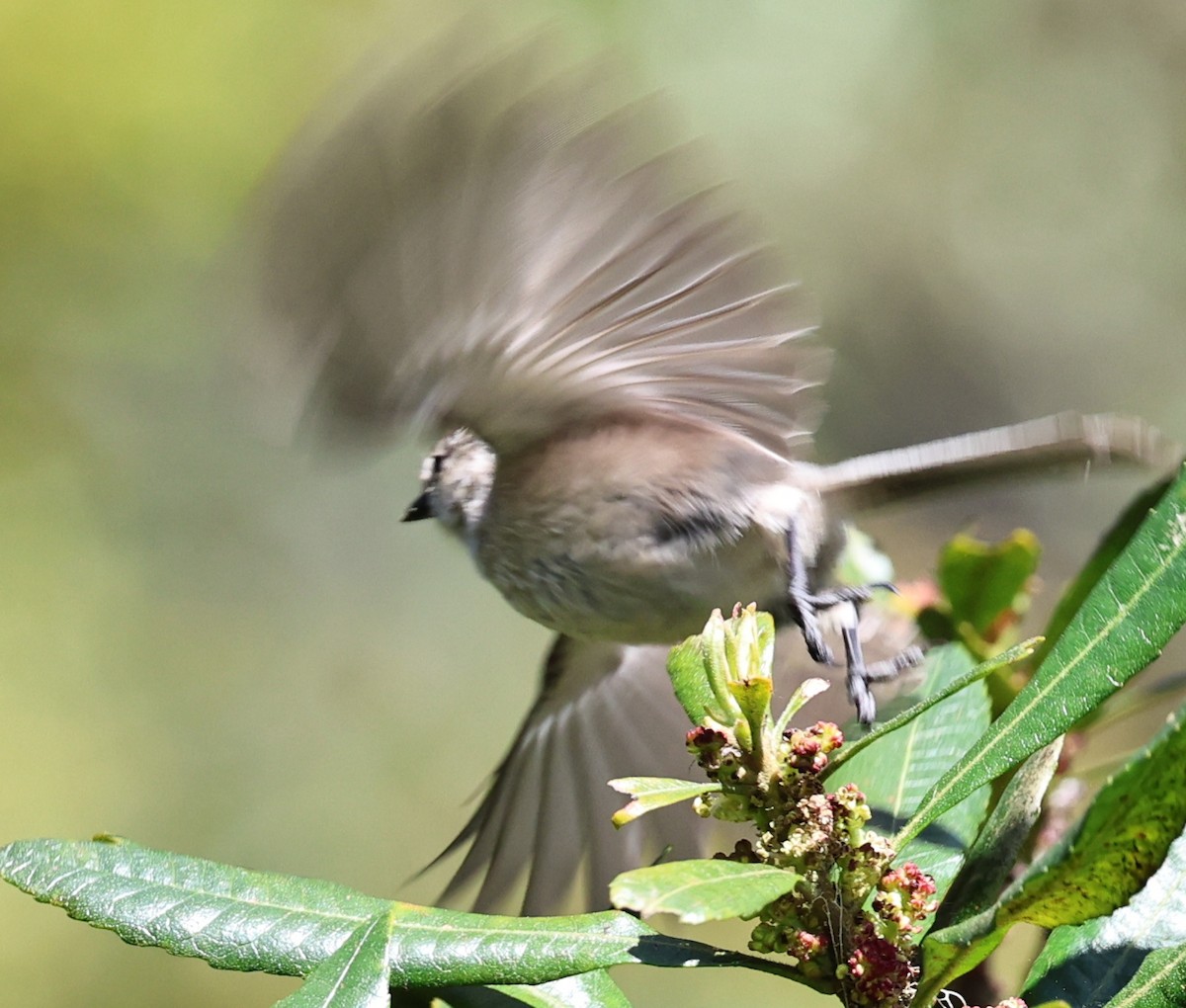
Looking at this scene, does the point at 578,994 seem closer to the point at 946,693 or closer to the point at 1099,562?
the point at 946,693

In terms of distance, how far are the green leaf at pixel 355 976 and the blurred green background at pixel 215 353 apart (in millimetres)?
4120

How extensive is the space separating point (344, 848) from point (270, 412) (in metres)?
3.64

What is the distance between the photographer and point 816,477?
2.47 meters

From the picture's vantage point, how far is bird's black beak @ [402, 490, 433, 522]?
3039 millimetres

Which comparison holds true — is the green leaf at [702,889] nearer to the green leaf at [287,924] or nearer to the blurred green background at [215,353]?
the green leaf at [287,924]

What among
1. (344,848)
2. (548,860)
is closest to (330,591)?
(344,848)

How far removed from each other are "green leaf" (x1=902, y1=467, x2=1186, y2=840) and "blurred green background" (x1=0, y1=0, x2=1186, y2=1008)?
3.99 m

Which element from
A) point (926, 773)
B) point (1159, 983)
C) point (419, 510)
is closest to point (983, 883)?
point (1159, 983)

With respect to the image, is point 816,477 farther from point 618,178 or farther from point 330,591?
point 330,591

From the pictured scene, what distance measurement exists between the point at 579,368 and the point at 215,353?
126 inches

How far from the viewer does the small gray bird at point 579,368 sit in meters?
2.04

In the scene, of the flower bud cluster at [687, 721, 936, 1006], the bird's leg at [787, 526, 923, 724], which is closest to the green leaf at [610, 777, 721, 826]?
the flower bud cluster at [687, 721, 936, 1006]

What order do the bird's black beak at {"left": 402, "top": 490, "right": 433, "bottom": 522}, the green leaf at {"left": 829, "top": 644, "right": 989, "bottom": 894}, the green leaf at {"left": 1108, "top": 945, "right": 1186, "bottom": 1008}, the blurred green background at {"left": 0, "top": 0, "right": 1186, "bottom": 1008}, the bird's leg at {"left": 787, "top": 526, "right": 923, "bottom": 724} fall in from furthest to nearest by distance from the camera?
the blurred green background at {"left": 0, "top": 0, "right": 1186, "bottom": 1008} < the bird's black beak at {"left": 402, "top": 490, "right": 433, "bottom": 522} < the bird's leg at {"left": 787, "top": 526, "right": 923, "bottom": 724} < the green leaf at {"left": 829, "top": 644, "right": 989, "bottom": 894} < the green leaf at {"left": 1108, "top": 945, "right": 1186, "bottom": 1008}

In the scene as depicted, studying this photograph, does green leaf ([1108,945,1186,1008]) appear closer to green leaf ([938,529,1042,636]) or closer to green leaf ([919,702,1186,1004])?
green leaf ([919,702,1186,1004])
